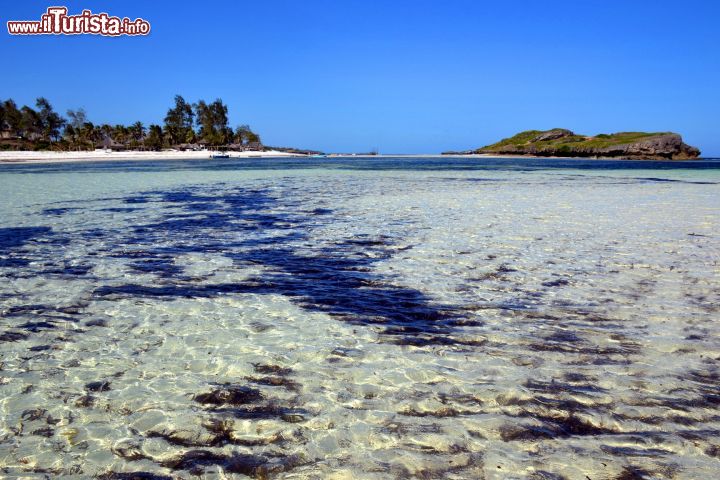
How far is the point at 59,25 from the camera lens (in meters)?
61.5

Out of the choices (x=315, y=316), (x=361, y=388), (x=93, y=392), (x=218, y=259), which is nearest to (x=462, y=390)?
(x=361, y=388)

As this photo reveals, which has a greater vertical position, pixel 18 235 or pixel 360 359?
pixel 18 235

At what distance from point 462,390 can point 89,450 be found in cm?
358

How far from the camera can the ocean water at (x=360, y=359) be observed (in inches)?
156

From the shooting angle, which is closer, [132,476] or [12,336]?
[132,476]

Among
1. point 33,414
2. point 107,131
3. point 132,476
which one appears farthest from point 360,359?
point 107,131

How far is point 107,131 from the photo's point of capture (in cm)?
15962

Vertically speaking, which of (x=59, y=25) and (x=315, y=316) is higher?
(x=59, y=25)

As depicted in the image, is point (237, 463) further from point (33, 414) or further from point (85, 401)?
point (33, 414)

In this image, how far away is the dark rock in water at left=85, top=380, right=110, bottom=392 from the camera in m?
5.02

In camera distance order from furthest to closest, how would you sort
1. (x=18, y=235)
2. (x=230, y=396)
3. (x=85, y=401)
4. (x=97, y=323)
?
(x=18, y=235)
(x=97, y=323)
(x=230, y=396)
(x=85, y=401)

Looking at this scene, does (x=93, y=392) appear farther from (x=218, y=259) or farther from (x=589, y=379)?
(x=218, y=259)

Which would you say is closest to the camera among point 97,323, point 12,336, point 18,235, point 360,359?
point 360,359

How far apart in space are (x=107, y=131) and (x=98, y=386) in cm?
17955
